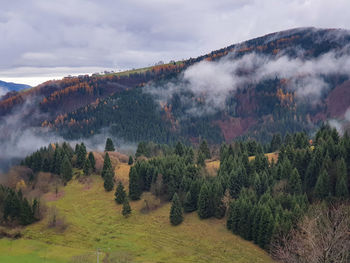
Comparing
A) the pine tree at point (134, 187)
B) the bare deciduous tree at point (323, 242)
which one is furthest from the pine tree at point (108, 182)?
the bare deciduous tree at point (323, 242)

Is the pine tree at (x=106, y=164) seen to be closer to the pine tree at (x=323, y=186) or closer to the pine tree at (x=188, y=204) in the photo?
the pine tree at (x=188, y=204)

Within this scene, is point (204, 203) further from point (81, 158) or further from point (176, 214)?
point (81, 158)

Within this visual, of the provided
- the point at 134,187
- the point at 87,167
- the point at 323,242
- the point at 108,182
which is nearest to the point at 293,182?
the point at 134,187

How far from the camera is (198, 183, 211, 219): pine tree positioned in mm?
92375

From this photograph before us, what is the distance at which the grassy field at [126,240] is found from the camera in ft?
245

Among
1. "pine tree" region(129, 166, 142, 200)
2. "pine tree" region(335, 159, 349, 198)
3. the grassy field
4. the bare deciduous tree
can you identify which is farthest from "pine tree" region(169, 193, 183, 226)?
"pine tree" region(335, 159, 349, 198)

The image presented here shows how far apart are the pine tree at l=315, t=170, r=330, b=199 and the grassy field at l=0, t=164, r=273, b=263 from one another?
2200cm

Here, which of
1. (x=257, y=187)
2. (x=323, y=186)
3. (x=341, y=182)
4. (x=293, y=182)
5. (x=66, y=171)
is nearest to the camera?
(x=341, y=182)

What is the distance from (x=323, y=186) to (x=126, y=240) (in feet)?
171

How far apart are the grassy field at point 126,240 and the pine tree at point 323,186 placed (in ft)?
72.2

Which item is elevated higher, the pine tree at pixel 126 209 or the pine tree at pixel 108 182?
the pine tree at pixel 108 182

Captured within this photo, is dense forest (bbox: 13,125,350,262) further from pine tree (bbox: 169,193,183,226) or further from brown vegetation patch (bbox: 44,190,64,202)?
brown vegetation patch (bbox: 44,190,64,202)

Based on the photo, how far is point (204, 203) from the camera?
92.1 m

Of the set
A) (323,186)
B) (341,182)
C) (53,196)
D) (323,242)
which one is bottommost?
(53,196)
